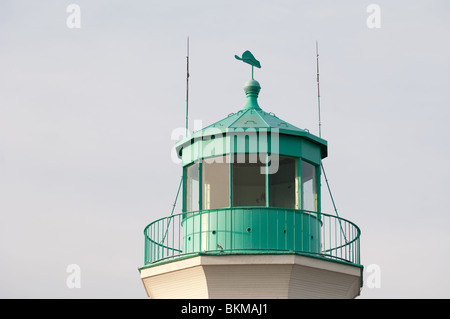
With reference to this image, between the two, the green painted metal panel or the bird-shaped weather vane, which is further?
the bird-shaped weather vane

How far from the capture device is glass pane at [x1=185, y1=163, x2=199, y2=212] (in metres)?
37.7

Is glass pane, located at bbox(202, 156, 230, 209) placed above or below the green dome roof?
below

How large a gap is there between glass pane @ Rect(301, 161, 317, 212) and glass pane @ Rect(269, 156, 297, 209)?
254 millimetres

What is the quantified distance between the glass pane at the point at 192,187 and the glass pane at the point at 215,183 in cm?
25

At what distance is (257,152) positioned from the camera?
3703 centimetres

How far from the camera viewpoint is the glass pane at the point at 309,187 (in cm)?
A: 3756

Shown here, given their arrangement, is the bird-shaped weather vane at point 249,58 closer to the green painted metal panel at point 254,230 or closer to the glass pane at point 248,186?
the glass pane at point 248,186

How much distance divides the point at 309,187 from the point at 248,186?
1856 millimetres

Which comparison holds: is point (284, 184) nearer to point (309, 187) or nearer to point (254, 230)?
point (309, 187)

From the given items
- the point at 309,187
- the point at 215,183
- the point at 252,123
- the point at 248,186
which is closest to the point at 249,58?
the point at 252,123

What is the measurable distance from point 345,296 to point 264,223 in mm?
2633

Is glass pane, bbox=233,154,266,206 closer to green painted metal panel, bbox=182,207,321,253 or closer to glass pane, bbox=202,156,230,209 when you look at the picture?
glass pane, bbox=202,156,230,209
